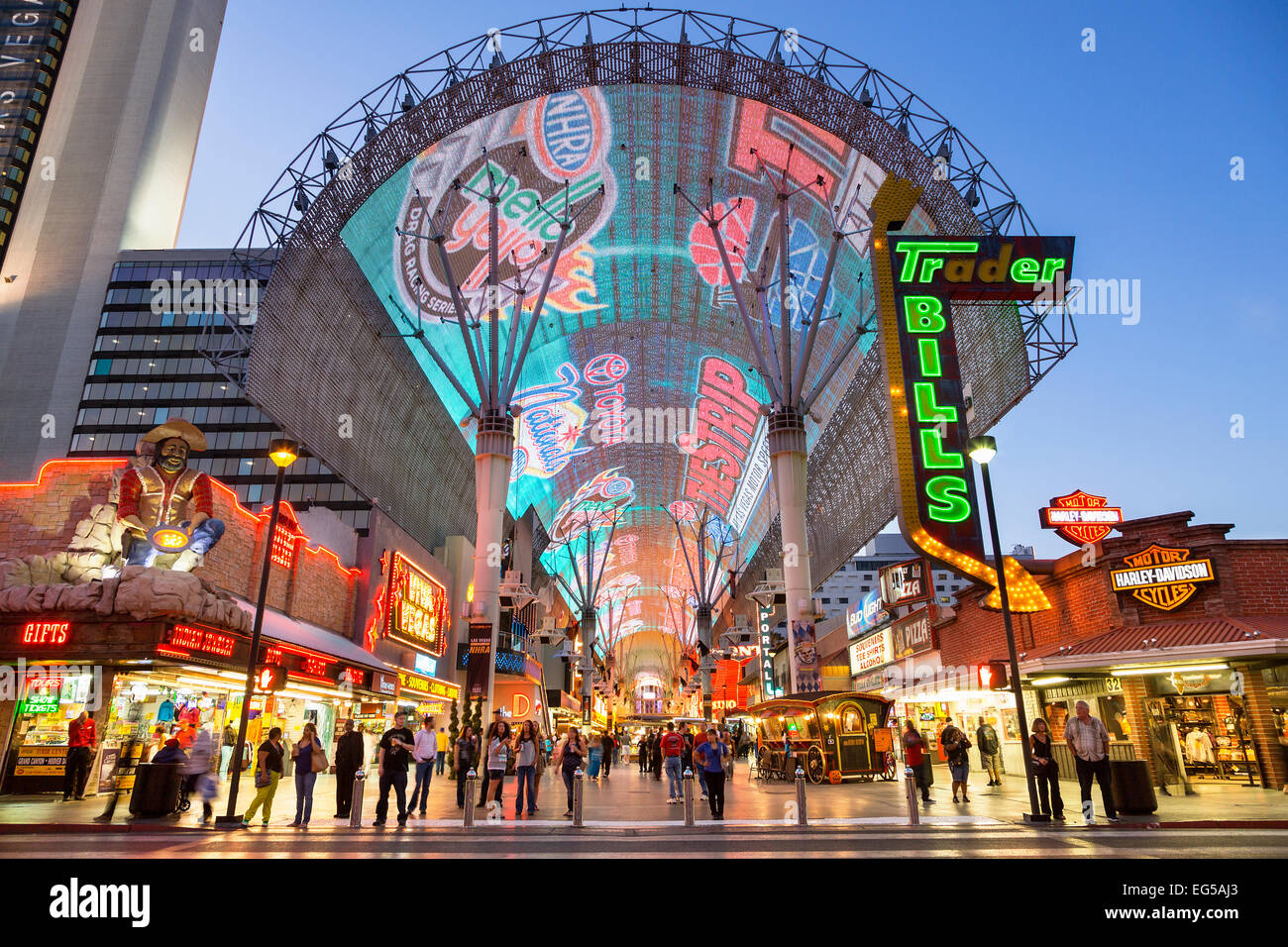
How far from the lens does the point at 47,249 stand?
6012 centimetres

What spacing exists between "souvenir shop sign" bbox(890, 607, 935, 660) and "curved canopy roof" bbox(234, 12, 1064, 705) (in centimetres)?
859

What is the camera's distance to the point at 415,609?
3572cm

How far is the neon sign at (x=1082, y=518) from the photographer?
19.8 meters

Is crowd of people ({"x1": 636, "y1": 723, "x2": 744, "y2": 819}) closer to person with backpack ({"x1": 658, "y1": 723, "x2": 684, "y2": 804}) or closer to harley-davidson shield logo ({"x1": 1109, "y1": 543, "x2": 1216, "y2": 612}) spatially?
person with backpack ({"x1": 658, "y1": 723, "x2": 684, "y2": 804})

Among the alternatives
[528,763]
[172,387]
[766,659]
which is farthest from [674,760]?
[172,387]

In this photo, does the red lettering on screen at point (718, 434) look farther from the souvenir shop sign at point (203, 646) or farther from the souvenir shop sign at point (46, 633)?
the souvenir shop sign at point (46, 633)

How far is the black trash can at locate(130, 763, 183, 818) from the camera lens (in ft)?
44.8

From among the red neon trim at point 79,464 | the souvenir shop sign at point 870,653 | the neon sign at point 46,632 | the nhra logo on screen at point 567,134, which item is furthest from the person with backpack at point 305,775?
the nhra logo on screen at point 567,134

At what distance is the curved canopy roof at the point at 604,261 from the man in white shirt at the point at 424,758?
2068cm

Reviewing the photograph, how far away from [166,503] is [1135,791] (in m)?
20.6

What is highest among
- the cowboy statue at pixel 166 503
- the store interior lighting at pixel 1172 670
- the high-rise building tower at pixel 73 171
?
the high-rise building tower at pixel 73 171
